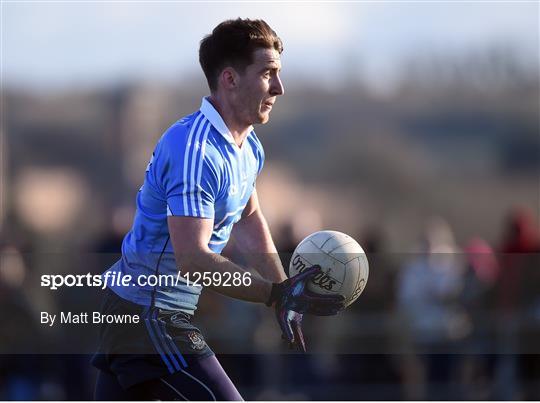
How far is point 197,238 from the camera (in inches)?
205

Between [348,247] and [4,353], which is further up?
[348,247]

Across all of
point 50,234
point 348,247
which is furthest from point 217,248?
point 50,234

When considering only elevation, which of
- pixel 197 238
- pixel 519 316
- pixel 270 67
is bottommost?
pixel 519 316

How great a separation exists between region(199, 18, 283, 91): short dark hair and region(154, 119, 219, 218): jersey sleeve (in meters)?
0.43

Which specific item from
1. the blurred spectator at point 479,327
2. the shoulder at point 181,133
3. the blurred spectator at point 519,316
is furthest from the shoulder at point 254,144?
the blurred spectator at point 479,327

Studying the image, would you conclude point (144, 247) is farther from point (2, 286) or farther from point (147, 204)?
point (2, 286)

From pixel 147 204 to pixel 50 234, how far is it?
14.0m

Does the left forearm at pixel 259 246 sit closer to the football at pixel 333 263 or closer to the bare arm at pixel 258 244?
the bare arm at pixel 258 244

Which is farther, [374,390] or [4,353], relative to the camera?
[374,390]

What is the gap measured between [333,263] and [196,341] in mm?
862

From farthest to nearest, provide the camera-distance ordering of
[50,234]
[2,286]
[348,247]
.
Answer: [50,234], [2,286], [348,247]

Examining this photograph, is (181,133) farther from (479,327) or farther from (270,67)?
(479,327)

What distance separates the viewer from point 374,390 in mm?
10375

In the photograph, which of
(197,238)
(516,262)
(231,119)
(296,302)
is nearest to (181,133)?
(231,119)
